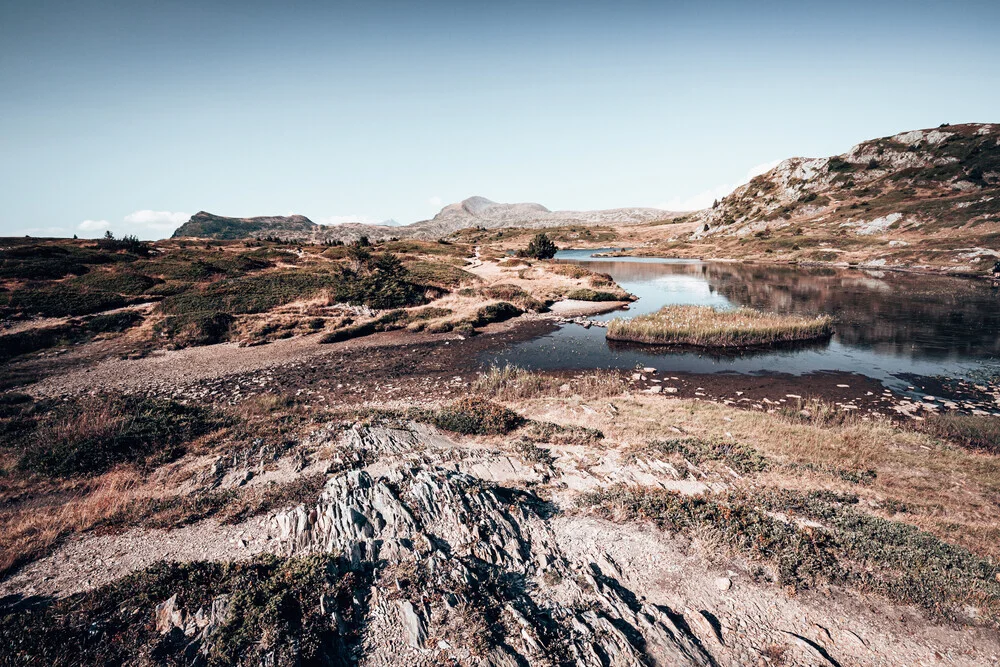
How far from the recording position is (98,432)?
1462 centimetres

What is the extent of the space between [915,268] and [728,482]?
86.5m

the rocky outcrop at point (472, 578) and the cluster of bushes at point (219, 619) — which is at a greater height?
the cluster of bushes at point (219, 619)

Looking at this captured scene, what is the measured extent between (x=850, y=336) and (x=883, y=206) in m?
99.4

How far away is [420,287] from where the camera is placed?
47.5 meters

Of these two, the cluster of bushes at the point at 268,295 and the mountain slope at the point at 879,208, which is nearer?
the cluster of bushes at the point at 268,295

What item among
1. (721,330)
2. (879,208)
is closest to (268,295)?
(721,330)

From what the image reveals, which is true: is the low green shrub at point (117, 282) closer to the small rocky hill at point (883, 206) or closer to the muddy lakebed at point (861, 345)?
the muddy lakebed at point (861, 345)

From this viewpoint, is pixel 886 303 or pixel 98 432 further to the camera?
pixel 886 303

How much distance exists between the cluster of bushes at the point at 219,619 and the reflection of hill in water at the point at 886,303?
37.6 m

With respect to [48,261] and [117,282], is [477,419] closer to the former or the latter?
[117,282]

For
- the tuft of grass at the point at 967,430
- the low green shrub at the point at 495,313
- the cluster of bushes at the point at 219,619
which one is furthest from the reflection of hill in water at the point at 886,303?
the cluster of bushes at the point at 219,619

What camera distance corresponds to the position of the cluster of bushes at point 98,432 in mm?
13164

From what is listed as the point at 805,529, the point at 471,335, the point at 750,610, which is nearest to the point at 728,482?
the point at 805,529

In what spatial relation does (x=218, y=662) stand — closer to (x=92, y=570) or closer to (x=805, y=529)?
(x=92, y=570)
